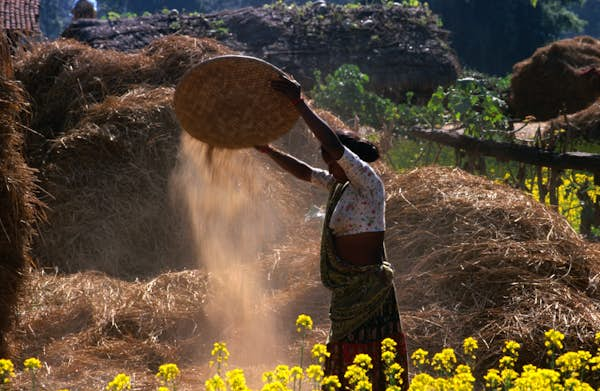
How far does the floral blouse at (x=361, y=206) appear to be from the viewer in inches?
119

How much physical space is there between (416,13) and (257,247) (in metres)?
9.43

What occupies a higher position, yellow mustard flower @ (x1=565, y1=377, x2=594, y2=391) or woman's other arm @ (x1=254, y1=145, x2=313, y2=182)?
woman's other arm @ (x1=254, y1=145, x2=313, y2=182)

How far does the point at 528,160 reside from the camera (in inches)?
251

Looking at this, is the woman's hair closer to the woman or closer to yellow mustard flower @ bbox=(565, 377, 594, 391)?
the woman

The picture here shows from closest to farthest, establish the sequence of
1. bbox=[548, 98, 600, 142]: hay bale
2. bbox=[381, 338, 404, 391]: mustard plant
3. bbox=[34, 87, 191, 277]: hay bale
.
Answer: bbox=[381, 338, 404, 391]: mustard plant
bbox=[34, 87, 191, 277]: hay bale
bbox=[548, 98, 600, 142]: hay bale

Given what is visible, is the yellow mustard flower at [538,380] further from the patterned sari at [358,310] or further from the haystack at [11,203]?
the haystack at [11,203]

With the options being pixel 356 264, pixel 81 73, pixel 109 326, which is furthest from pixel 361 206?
pixel 81 73

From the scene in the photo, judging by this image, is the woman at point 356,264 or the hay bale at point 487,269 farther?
the hay bale at point 487,269

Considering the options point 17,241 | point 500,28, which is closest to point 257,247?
point 17,241

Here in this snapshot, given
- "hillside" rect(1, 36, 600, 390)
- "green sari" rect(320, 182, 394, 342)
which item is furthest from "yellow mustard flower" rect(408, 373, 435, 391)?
"hillside" rect(1, 36, 600, 390)

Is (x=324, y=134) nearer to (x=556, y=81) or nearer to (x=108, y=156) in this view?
(x=108, y=156)

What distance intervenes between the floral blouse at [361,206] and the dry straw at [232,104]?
0.65 meters

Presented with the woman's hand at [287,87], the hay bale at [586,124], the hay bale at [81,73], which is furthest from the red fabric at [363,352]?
the hay bale at [586,124]

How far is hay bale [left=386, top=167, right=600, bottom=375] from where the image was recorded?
4535 millimetres
